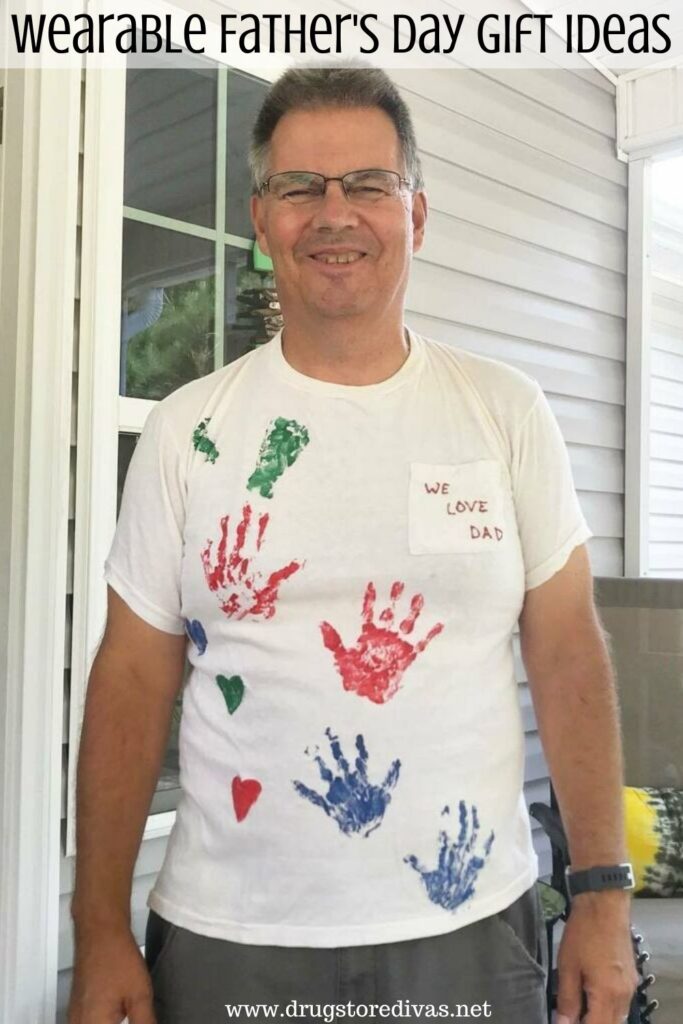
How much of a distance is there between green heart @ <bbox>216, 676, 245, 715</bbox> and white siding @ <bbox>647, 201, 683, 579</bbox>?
8.70 ft

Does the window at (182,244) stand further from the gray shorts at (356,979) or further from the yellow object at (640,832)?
the yellow object at (640,832)

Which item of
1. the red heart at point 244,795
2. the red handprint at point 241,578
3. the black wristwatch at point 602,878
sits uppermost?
the red handprint at point 241,578

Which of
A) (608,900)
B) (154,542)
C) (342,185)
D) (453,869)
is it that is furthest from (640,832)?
(342,185)

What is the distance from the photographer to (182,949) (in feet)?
3.09

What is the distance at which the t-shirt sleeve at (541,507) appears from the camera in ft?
3.29

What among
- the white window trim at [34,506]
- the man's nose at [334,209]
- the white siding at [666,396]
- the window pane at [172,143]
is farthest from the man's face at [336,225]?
the white siding at [666,396]

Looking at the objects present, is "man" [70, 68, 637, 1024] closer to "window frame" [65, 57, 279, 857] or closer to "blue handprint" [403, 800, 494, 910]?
"blue handprint" [403, 800, 494, 910]

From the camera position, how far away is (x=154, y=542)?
99cm

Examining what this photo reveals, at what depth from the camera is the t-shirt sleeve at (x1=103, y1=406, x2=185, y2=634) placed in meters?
1.00

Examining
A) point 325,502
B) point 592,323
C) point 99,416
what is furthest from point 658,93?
point 325,502

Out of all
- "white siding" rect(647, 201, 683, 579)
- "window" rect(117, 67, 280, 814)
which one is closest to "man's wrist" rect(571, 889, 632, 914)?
"window" rect(117, 67, 280, 814)

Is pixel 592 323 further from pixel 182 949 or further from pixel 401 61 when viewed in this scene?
pixel 182 949

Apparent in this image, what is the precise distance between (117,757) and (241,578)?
0.26m

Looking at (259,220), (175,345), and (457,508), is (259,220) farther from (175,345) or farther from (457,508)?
(175,345)
